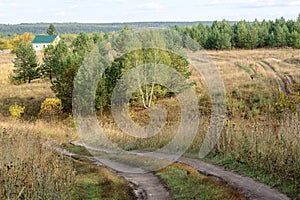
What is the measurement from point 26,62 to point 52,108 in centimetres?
1578

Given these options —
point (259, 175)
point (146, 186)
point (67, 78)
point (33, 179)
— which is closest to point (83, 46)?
point (67, 78)

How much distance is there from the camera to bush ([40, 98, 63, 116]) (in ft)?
118

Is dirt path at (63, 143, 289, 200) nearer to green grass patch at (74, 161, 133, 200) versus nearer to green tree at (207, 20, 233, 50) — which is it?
green grass patch at (74, 161, 133, 200)

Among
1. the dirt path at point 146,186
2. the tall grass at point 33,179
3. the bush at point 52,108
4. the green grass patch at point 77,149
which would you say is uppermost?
the tall grass at point 33,179

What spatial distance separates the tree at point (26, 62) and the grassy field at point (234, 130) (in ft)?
5.49

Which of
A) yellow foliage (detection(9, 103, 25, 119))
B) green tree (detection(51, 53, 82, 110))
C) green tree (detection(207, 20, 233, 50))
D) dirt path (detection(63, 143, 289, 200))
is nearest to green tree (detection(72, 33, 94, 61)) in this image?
green tree (detection(51, 53, 82, 110))

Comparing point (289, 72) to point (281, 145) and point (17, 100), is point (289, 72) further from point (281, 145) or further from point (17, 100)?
point (281, 145)

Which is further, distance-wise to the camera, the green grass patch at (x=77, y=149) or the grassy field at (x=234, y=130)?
the green grass patch at (x=77, y=149)

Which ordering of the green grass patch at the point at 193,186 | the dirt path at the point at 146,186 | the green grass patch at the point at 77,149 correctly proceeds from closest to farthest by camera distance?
the green grass patch at the point at 193,186 < the dirt path at the point at 146,186 < the green grass patch at the point at 77,149

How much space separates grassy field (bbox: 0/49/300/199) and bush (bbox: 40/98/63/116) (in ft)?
2.22

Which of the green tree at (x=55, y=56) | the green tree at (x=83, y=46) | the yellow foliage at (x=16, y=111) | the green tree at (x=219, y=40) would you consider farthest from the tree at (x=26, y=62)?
the green tree at (x=219, y=40)

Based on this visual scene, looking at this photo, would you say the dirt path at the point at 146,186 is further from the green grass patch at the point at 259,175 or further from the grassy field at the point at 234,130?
the green grass patch at the point at 259,175

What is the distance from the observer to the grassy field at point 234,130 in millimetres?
12195

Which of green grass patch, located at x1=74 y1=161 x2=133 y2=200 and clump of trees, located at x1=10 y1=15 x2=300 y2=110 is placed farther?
clump of trees, located at x1=10 y1=15 x2=300 y2=110
